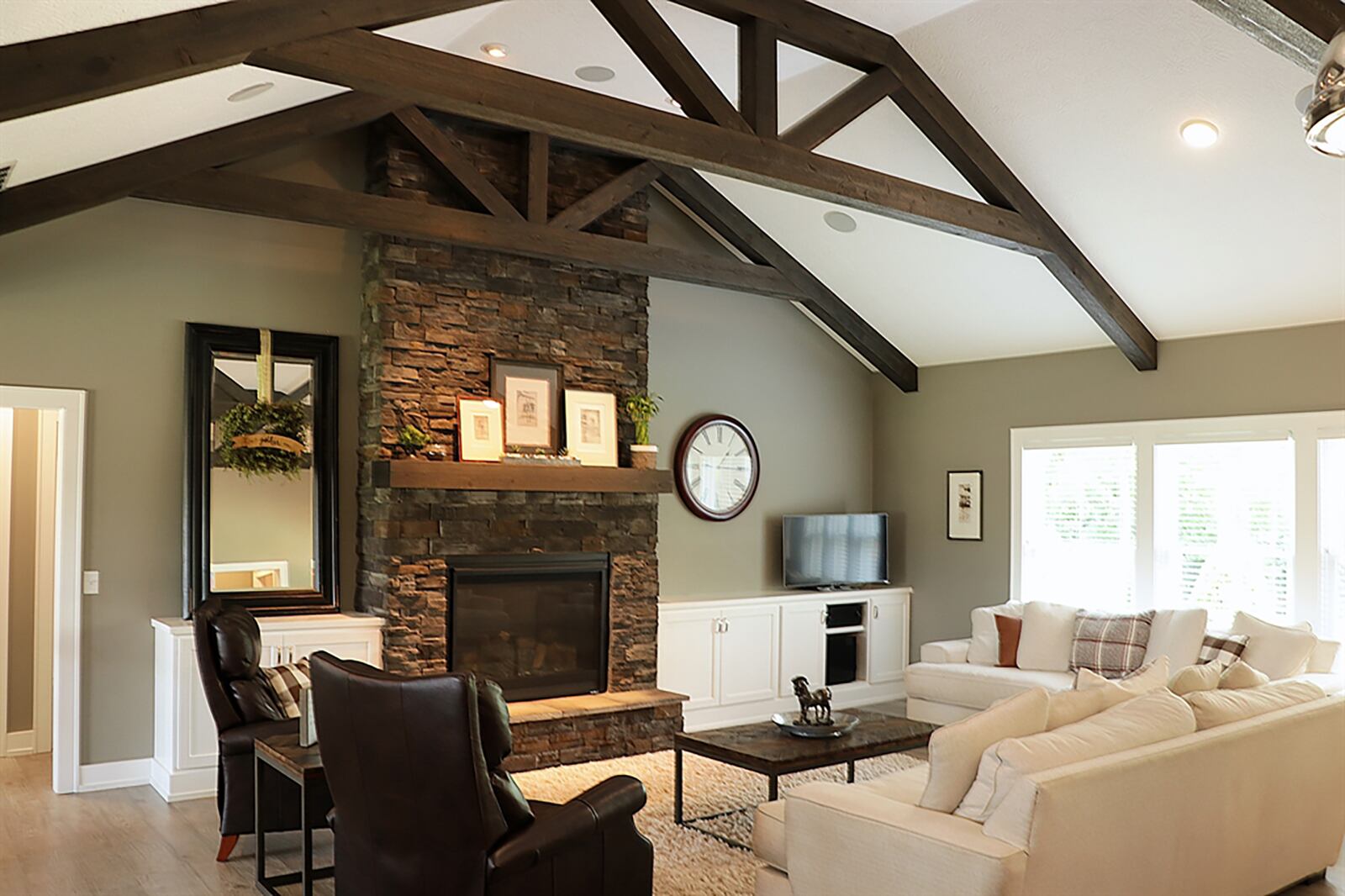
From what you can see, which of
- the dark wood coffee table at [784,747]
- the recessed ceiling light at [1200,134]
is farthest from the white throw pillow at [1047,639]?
the recessed ceiling light at [1200,134]

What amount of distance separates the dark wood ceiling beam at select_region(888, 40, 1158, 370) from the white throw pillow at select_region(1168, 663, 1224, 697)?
9.57 feet

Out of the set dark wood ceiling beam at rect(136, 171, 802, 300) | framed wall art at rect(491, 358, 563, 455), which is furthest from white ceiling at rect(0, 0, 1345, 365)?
framed wall art at rect(491, 358, 563, 455)

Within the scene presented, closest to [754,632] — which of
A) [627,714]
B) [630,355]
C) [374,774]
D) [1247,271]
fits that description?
[627,714]

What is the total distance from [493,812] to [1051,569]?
568cm

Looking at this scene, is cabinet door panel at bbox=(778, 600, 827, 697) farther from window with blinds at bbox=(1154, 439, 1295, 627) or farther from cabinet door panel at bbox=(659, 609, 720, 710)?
window with blinds at bbox=(1154, 439, 1295, 627)

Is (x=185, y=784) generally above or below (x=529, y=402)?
below

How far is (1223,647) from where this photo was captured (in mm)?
6199

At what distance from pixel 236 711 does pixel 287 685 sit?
258mm

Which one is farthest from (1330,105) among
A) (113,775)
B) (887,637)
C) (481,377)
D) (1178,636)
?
(887,637)

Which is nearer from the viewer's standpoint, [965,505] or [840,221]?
[840,221]

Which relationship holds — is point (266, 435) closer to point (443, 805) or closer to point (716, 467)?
point (716, 467)

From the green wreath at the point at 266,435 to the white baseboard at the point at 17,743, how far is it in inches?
84.9

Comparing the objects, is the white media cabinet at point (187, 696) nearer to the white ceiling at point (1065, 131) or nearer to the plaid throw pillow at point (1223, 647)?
the white ceiling at point (1065, 131)

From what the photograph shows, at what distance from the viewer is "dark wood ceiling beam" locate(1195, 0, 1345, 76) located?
3850 millimetres
